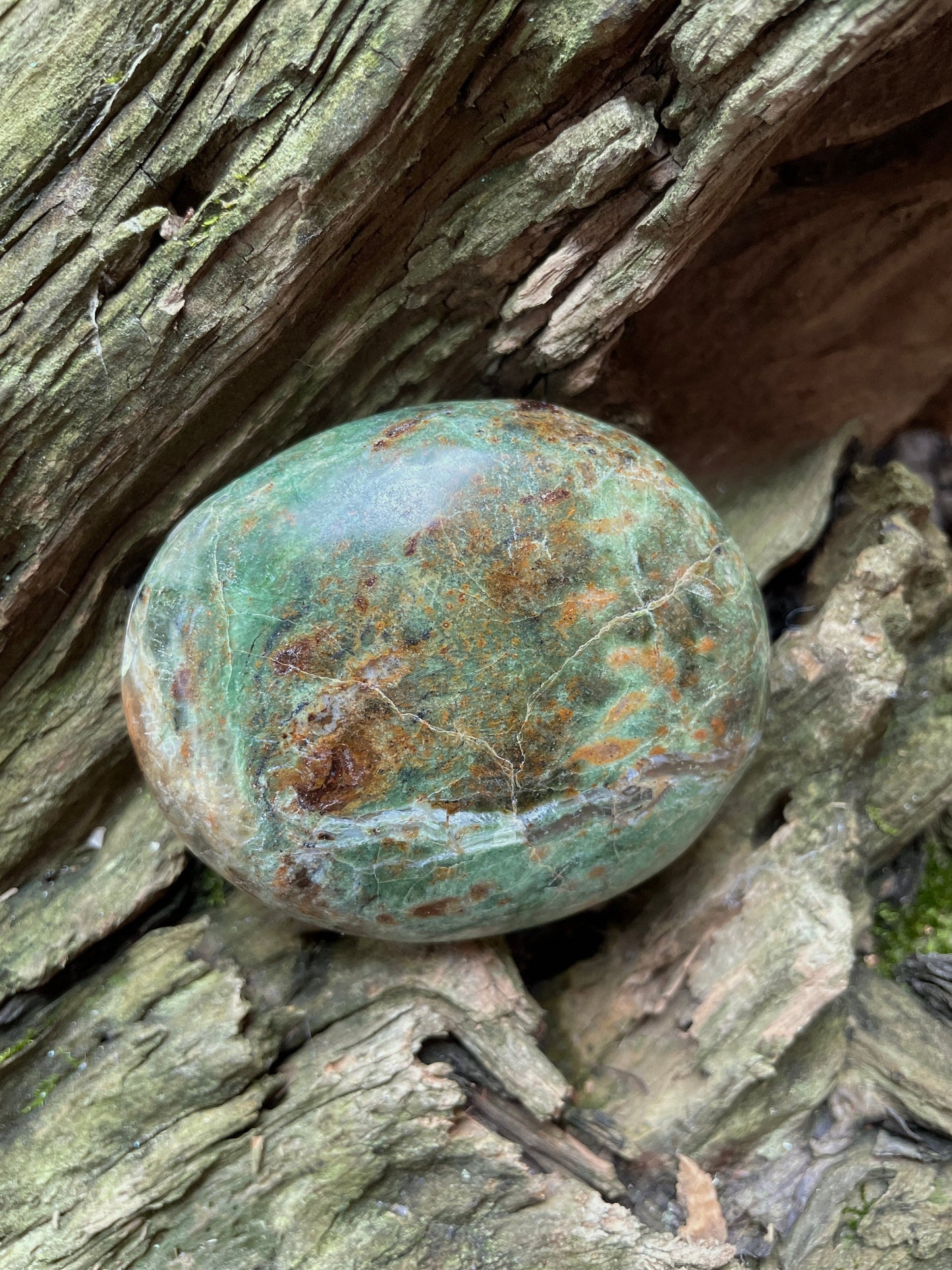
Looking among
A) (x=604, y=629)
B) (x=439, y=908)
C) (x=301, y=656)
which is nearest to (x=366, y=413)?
(x=301, y=656)

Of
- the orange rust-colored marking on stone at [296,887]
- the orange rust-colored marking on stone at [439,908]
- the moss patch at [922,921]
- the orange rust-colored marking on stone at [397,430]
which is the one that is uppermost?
the orange rust-colored marking on stone at [397,430]

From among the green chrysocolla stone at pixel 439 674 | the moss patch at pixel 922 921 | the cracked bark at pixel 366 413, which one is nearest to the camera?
the green chrysocolla stone at pixel 439 674

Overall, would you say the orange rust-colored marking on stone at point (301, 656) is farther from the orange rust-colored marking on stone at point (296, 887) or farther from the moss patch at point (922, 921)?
the moss patch at point (922, 921)

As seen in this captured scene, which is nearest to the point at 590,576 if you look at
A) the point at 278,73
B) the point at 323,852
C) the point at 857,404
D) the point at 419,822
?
the point at 419,822

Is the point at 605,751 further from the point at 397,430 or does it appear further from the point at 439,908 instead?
the point at 397,430

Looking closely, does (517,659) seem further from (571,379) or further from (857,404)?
(857,404)

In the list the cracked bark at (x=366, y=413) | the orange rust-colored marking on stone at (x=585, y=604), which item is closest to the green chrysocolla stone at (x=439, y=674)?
the orange rust-colored marking on stone at (x=585, y=604)
